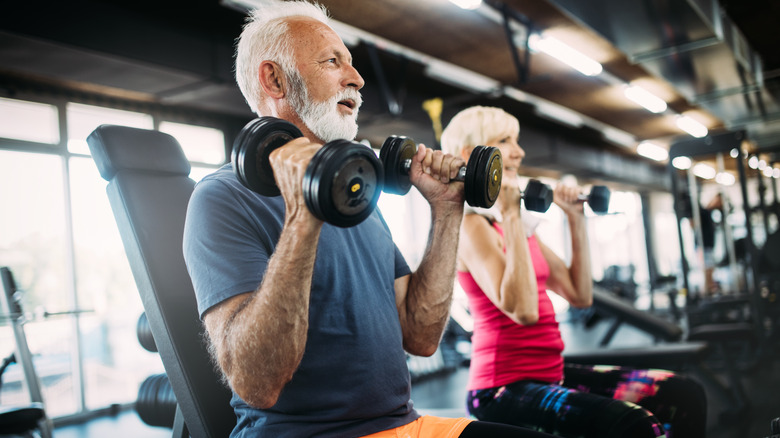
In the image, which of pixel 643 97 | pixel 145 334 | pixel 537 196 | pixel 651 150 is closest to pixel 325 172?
pixel 145 334

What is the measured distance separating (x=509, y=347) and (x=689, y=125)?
8.98 meters

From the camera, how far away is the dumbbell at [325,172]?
2.44 ft

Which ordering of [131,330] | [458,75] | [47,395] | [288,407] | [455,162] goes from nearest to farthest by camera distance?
1. [288,407]
2. [455,162]
3. [47,395]
4. [131,330]
5. [458,75]

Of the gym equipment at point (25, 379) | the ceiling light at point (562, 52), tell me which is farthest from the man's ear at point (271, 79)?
the ceiling light at point (562, 52)

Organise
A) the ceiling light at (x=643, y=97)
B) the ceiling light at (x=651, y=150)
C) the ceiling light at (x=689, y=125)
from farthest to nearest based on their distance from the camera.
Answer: the ceiling light at (x=651, y=150), the ceiling light at (x=689, y=125), the ceiling light at (x=643, y=97)

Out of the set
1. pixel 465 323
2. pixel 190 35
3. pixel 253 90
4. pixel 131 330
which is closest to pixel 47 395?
pixel 131 330

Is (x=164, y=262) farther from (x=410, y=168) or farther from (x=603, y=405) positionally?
(x=603, y=405)

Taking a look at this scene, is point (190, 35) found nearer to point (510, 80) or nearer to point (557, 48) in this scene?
point (557, 48)

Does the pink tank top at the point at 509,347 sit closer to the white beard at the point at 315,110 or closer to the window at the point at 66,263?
the white beard at the point at 315,110

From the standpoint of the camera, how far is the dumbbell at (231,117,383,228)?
745 millimetres

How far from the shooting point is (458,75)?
6258 millimetres

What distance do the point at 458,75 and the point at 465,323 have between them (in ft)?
8.85

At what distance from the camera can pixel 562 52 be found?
202 inches

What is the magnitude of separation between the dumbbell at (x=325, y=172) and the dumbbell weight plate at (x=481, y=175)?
0.32 metres
